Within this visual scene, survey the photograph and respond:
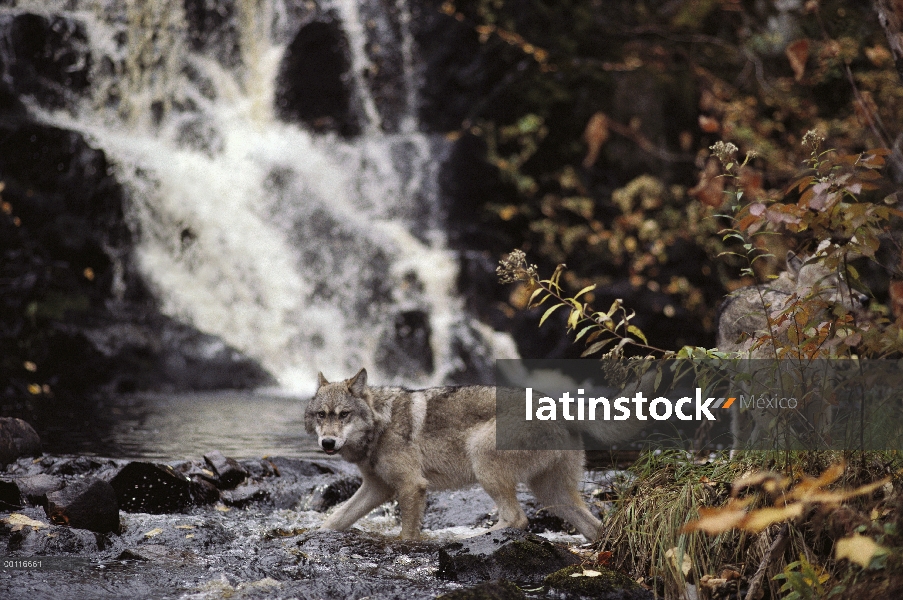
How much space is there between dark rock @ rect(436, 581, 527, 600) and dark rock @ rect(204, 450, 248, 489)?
3613mm

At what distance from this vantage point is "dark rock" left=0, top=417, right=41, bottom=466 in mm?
6746

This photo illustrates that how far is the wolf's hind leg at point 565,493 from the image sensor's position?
554cm

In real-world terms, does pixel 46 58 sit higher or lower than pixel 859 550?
higher

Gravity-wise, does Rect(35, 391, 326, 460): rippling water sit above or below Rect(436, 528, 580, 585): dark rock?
below

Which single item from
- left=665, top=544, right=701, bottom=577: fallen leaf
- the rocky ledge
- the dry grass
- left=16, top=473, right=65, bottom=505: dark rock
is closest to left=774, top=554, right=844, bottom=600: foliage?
the dry grass

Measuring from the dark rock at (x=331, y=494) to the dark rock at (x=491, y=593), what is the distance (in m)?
3.29

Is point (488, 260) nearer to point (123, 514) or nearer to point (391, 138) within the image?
point (391, 138)

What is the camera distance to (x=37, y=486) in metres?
5.66

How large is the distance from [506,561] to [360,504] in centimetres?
166

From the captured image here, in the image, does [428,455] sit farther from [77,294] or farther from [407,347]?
[77,294]

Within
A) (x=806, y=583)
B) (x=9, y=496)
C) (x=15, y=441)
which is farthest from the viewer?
(x=15, y=441)

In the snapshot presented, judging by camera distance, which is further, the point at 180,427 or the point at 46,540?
the point at 180,427

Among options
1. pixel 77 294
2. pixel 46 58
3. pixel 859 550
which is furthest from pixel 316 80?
pixel 859 550

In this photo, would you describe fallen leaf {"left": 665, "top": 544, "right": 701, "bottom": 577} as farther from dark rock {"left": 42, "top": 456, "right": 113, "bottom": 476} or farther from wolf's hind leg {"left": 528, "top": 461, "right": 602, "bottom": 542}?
dark rock {"left": 42, "top": 456, "right": 113, "bottom": 476}
